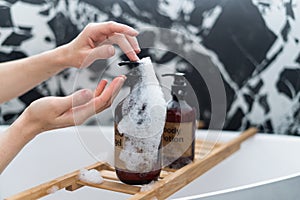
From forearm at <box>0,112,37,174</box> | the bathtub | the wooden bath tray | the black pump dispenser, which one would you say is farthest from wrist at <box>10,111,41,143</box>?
the bathtub

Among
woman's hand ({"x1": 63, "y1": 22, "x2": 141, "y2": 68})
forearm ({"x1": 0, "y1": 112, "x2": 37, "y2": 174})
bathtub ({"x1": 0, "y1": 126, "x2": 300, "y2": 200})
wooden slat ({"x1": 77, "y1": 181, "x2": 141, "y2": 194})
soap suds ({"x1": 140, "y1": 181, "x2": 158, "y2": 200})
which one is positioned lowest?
bathtub ({"x1": 0, "y1": 126, "x2": 300, "y2": 200})

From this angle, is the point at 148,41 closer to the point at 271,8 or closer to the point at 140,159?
the point at 140,159

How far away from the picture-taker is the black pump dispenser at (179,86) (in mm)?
982

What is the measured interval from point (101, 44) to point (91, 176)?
0.28 metres

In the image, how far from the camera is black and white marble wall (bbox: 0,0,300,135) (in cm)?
143

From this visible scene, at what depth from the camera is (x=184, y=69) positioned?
119 centimetres

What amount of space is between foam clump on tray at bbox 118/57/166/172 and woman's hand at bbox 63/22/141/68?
0.18 feet

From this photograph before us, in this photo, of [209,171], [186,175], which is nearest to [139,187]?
[186,175]

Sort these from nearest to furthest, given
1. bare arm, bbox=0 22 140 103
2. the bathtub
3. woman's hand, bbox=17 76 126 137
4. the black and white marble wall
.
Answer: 1. woman's hand, bbox=17 76 126 137
2. bare arm, bbox=0 22 140 103
3. the bathtub
4. the black and white marble wall

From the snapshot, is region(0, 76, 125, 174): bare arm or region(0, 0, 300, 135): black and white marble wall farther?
region(0, 0, 300, 135): black and white marble wall

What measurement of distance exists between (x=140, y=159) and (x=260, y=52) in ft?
2.39

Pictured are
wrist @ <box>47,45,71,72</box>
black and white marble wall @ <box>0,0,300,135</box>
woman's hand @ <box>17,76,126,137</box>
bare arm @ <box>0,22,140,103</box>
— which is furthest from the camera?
black and white marble wall @ <box>0,0,300,135</box>

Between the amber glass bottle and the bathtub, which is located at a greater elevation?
Result: the amber glass bottle

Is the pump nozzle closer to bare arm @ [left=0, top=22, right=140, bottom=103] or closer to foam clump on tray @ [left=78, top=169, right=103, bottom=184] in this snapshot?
bare arm @ [left=0, top=22, right=140, bottom=103]
